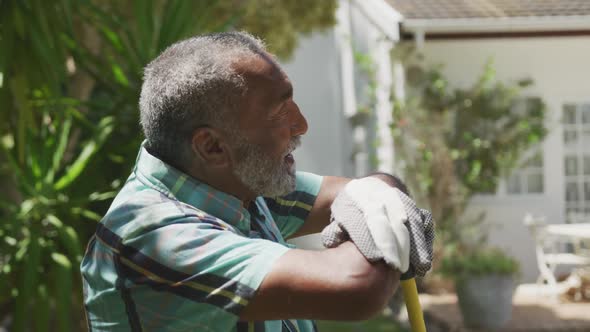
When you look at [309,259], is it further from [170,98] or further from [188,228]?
[170,98]

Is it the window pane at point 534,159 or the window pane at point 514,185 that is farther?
the window pane at point 514,185

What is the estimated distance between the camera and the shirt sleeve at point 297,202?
1.95 meters

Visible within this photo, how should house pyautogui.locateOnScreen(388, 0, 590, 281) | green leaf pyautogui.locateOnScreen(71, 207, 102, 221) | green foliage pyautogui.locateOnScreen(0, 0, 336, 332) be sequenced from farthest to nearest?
house pyautogui.locateOnScreen(388, 0, 590, 281), green leaf pyautogui.locateOnScreen(71, 207, 102, 221), green foliage pyautogui.locateOnScreen(0, 0, 336, 332)

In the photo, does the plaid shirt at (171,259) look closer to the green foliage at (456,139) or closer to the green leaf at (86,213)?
the green leaf at (86,213)

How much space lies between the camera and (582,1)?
9.23m

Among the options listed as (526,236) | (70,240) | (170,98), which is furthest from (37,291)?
(526,236)

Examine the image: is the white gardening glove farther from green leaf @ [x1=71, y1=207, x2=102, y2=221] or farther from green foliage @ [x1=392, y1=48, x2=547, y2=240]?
green foliage @ [x1=392, y1=48, x2=547, y2=240]

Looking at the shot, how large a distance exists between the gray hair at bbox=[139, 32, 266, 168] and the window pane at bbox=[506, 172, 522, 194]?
8.22 m

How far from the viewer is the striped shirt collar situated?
59.3 inches

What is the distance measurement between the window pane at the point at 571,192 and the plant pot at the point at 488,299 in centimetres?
291

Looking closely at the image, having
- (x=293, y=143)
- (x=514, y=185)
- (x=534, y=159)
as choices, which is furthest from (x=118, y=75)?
(x=514, y=185)

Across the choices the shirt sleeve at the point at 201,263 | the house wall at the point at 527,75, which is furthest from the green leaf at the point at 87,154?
the house wall at the point at 527,75

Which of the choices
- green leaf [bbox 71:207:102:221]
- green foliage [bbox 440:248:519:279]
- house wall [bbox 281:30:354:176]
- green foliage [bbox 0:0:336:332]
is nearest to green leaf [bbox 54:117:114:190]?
green foliage [bbox 0:0:336:332]

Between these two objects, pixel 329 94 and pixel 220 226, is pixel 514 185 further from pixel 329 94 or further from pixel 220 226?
pixel 220 226
